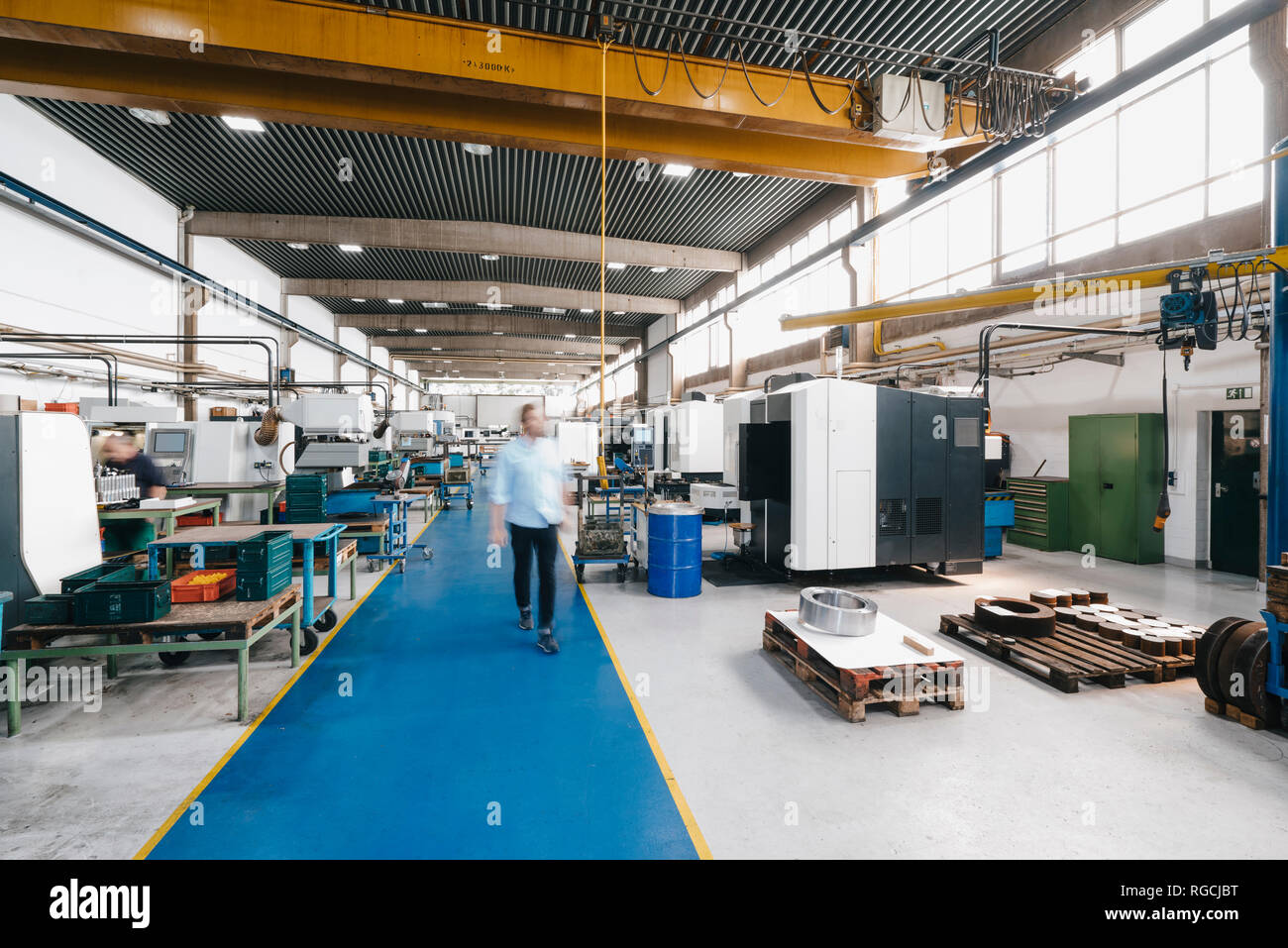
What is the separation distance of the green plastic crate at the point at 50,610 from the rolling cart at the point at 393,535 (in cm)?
377

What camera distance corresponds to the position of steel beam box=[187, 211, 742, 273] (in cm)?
1120

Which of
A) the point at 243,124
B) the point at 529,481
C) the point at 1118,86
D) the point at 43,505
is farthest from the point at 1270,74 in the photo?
the point at 243,124

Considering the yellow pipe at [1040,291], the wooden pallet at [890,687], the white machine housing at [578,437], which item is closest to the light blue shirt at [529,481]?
the wooden pallet at [890,687]

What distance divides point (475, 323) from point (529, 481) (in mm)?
17843

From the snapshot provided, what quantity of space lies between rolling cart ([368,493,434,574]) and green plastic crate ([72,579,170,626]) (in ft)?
12.3

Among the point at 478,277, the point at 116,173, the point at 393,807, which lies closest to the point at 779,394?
the point at 393,807

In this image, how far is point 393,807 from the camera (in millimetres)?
2547

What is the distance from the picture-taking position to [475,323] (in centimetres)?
2061

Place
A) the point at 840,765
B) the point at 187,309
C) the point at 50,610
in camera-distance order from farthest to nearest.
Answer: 1. the point at 187,309
2. the point at 50,610
3. the point at 840,765

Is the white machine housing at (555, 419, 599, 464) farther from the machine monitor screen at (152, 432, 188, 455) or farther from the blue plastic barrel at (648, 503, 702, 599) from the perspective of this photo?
the blue plastic barrel at (648, 503, 702, 599)

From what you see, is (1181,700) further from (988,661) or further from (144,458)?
(144,458)

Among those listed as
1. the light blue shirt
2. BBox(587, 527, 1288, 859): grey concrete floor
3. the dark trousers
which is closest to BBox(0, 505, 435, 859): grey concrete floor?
the dark trousers

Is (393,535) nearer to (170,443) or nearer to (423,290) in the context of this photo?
(170,443)

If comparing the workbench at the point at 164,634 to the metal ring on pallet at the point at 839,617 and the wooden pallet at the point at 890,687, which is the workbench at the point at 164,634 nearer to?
the wooden pallet at the point at 890,687
